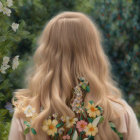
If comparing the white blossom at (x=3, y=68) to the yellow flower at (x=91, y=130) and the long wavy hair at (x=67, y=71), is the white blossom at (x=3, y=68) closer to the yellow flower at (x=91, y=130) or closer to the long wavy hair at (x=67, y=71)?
the long wavy hair at (x=67, y=71)

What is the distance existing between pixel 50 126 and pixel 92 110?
9.9 inches

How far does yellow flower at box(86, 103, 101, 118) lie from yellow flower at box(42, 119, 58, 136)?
0.65 feet

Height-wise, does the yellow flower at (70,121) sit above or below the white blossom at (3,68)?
below

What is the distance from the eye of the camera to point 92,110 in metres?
1.90

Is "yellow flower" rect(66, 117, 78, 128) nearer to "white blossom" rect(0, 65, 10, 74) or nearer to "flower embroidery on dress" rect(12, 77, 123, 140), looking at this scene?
"flower embroidery on dress" rect(12, 77, 123, 140)

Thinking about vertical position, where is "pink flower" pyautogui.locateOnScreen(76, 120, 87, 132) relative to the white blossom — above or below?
below

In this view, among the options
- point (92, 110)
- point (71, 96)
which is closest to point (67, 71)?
point (71, 96)

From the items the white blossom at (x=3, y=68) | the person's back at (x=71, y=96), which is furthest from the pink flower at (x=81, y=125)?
the white blossom at (x=3, y=68)

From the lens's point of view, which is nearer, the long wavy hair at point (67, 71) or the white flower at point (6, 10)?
the long wavy hair at point (67, 71)

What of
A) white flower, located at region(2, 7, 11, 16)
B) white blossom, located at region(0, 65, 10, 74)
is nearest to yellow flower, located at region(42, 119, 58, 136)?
white blossom, located at region(0, 65, 10, 74)

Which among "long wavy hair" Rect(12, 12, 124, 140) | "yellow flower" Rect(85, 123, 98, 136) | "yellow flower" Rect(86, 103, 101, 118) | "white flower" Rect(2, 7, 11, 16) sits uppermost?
"white flower" Rect(2, 7, 11, 16)

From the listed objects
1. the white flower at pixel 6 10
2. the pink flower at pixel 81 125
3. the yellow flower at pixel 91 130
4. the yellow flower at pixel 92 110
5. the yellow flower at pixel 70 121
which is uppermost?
the white flower at pixel 6 10

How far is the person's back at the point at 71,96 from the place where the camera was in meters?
1.91

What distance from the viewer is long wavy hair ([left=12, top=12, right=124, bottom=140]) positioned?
191 cm
